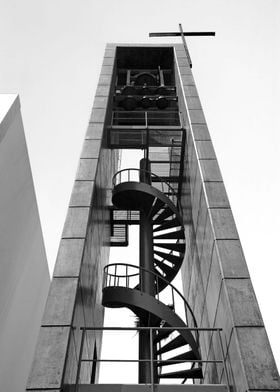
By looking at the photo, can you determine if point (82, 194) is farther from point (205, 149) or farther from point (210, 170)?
point (205, 149)

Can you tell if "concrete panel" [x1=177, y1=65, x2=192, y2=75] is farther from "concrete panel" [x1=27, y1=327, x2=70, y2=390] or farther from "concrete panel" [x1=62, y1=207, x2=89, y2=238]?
"concrete panel" [x1=27, y1=327, x2=70, y2=390]

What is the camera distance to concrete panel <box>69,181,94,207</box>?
392 inches

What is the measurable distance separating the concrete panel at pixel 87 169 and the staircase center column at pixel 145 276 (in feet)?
10.7

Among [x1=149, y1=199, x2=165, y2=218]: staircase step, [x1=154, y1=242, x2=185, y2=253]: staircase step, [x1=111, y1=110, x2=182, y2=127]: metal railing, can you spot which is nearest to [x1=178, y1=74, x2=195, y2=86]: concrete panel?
[x1=111, y1=110, x2=182, y2=127]: metal railing

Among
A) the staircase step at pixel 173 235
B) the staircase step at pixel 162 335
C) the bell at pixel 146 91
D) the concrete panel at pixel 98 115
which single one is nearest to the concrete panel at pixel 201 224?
the staircase step at pixel 173 235

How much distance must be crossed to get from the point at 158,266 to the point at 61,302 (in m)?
6.21

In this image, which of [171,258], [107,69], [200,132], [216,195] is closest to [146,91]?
[107,69]

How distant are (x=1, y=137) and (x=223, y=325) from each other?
727 cm

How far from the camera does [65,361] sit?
682 centimetres

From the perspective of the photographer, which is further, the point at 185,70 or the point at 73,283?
the point at 185,70

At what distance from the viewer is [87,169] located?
11.1m

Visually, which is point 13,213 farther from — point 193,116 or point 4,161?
point 193,116

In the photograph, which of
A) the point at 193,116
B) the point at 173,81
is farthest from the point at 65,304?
the point at 173,81

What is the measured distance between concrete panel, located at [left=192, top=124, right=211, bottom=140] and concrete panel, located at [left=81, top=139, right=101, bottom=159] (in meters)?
3.03
